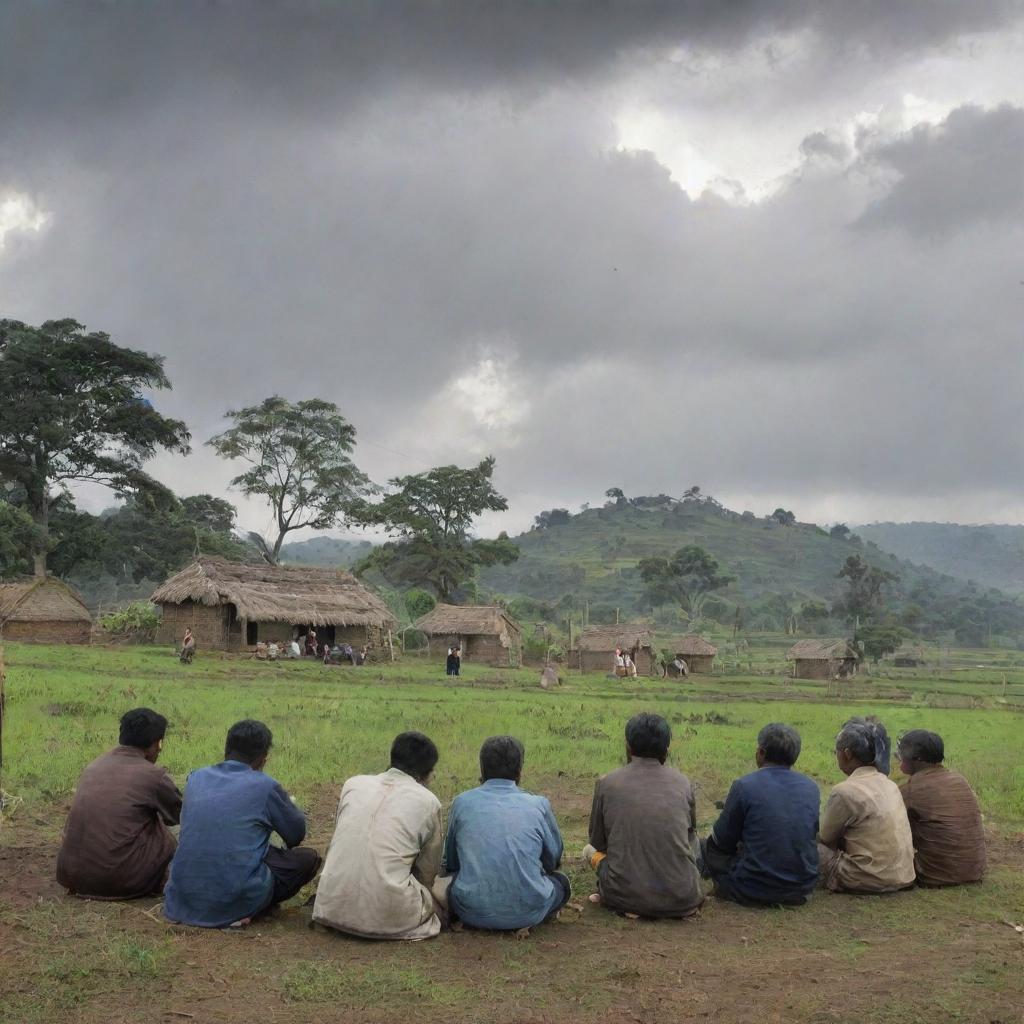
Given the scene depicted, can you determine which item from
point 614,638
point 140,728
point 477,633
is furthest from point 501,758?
point 614,638

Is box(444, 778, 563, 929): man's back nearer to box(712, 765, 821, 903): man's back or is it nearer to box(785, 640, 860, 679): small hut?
box(712, 765, 821, 903): man's back

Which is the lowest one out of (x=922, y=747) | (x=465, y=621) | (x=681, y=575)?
(x=922, y=747)

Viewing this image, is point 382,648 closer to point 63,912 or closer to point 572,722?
point 572,722

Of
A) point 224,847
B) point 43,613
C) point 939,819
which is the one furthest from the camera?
point 43,613

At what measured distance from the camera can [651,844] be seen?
20.3 ft

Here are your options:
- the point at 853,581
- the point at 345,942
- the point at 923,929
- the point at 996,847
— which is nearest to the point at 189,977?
the point at 345,942

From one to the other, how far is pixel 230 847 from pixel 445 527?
5339 cm

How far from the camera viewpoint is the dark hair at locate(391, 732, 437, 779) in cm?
600

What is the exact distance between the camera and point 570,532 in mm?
144750

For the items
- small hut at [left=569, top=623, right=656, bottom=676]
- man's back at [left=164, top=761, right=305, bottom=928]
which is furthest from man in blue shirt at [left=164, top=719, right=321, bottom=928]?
small hut at [left=569, top=623, right=656, bottom=676]

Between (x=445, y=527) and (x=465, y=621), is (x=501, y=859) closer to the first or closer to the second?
(x=465, y=621)

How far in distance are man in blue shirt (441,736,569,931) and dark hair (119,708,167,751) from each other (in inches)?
83.9

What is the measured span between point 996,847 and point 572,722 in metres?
9.02

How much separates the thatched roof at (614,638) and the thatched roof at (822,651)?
30.2ft
